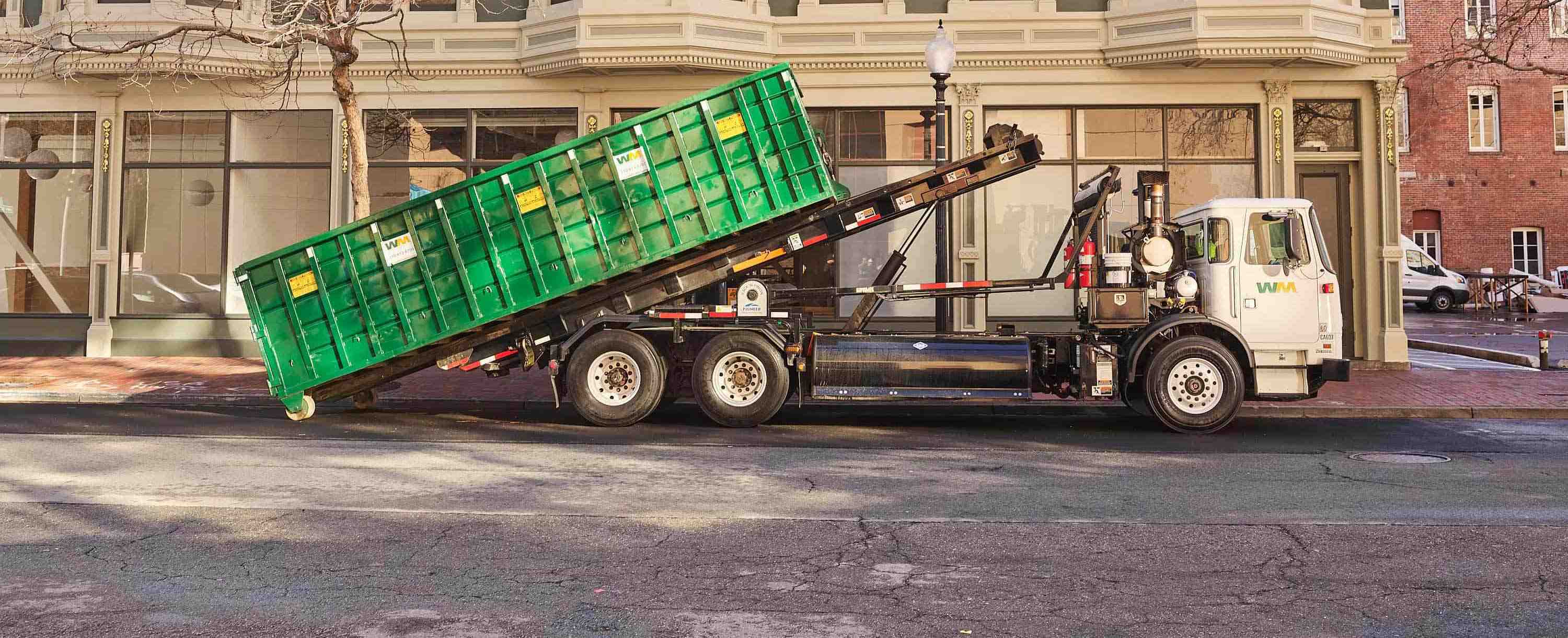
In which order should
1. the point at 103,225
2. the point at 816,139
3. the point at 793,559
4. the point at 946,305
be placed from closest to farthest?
the point at 793,559
the point at 816,139
the point at 946,305
the point at 103,225

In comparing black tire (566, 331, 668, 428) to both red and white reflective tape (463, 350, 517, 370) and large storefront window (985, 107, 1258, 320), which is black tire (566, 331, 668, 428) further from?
large storefront window (985, 107, 1258, 320)

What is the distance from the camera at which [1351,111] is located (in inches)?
717

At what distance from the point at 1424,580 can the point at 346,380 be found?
9566mm

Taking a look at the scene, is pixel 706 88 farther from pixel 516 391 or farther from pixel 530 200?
pixel 530 200

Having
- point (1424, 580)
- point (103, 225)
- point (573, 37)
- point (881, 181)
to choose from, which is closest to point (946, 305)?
point (881, 181)

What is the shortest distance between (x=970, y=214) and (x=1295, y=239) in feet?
23.9

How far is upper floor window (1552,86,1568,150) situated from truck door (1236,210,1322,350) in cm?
3263

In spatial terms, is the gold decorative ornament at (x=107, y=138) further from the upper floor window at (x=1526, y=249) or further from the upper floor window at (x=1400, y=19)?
the upper floor window at (x=1526, y=249)

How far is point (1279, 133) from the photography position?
17906 millimetres

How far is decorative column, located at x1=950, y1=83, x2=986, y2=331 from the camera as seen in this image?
60.1 feet

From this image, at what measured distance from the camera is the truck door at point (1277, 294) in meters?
11.5

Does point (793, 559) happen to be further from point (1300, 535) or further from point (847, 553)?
point (1300, 535)

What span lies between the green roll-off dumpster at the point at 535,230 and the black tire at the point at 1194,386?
3615mm

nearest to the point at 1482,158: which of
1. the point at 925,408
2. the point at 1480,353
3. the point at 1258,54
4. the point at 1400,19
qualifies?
the point at 1400,19
